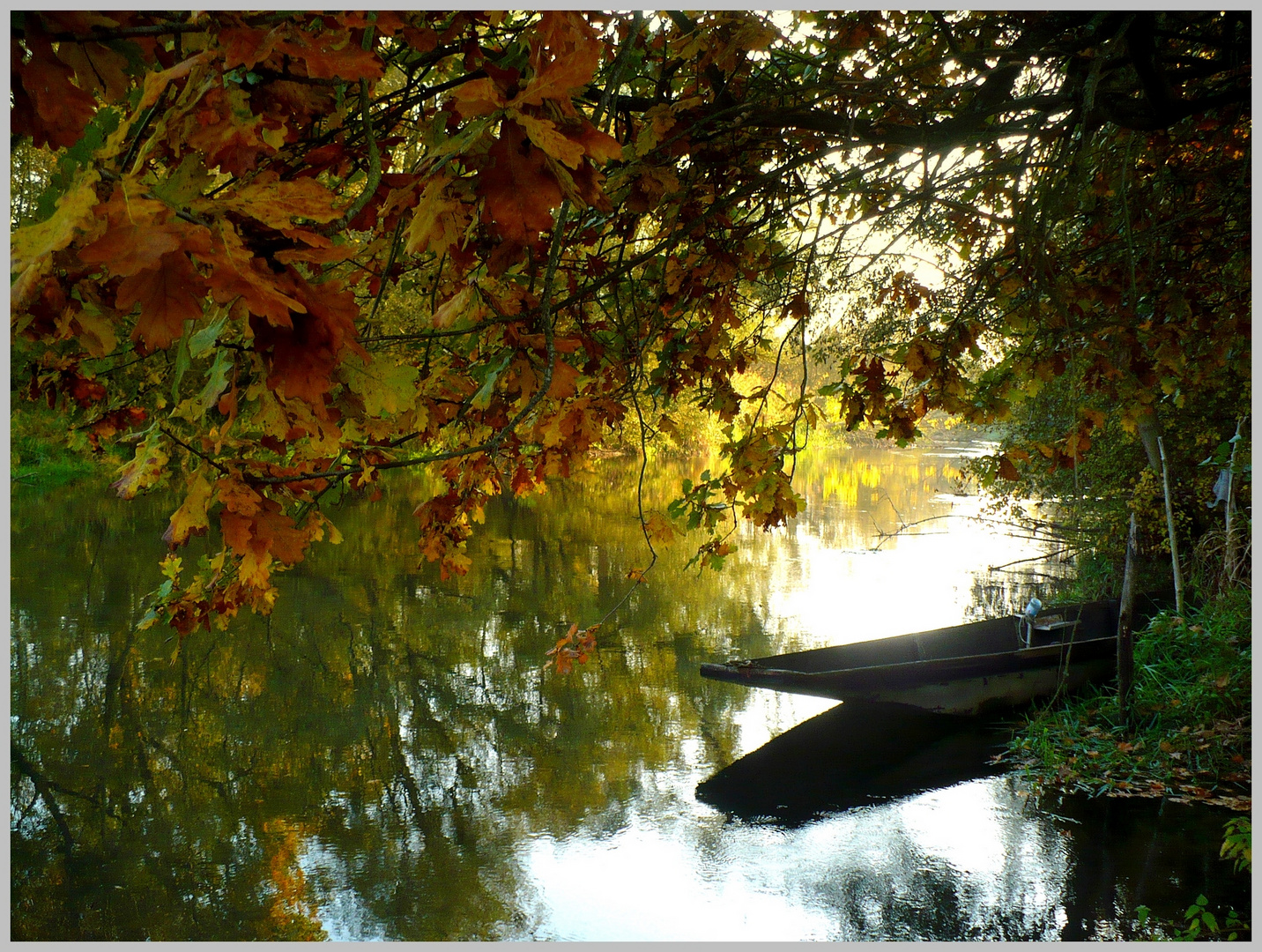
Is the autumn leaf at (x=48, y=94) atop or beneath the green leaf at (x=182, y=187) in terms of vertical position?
atop

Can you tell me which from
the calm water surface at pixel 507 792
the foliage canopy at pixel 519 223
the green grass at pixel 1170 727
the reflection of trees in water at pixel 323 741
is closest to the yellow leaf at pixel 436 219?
the foliage canopy at pixel 519 223

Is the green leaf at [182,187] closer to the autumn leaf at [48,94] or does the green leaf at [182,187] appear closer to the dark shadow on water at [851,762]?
the autumn leaf at [48,94]

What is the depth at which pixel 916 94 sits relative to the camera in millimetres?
3463

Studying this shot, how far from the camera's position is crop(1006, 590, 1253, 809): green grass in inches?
209

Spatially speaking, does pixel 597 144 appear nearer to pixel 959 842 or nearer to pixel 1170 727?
pixel 959 842

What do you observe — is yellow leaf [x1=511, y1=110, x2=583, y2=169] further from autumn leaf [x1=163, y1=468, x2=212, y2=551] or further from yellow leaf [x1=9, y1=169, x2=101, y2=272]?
autumn leaf [x1=163, y1=468, x2=212, y2=551]

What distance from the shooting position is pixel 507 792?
571 cm

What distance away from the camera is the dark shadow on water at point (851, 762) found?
5719 millimetres

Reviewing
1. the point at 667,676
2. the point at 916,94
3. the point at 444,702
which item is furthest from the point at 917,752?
the point at 916,94

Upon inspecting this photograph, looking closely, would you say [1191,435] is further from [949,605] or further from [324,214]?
[324,214]

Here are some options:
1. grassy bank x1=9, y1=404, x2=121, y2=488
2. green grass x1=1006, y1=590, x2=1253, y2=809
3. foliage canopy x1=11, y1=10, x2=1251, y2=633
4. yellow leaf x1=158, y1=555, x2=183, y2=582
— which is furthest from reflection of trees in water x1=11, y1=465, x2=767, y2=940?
grassy bank x1=9, y1=404, x2=121, y2=488

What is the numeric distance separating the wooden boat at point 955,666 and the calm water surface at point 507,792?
0.37 m

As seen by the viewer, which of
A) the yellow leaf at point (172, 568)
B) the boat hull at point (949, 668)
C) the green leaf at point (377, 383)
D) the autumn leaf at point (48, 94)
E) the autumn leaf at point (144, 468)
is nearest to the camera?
the autumn leaf at point (48, 94)

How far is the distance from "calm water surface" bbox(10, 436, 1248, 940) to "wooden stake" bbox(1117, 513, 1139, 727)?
0.90 m
